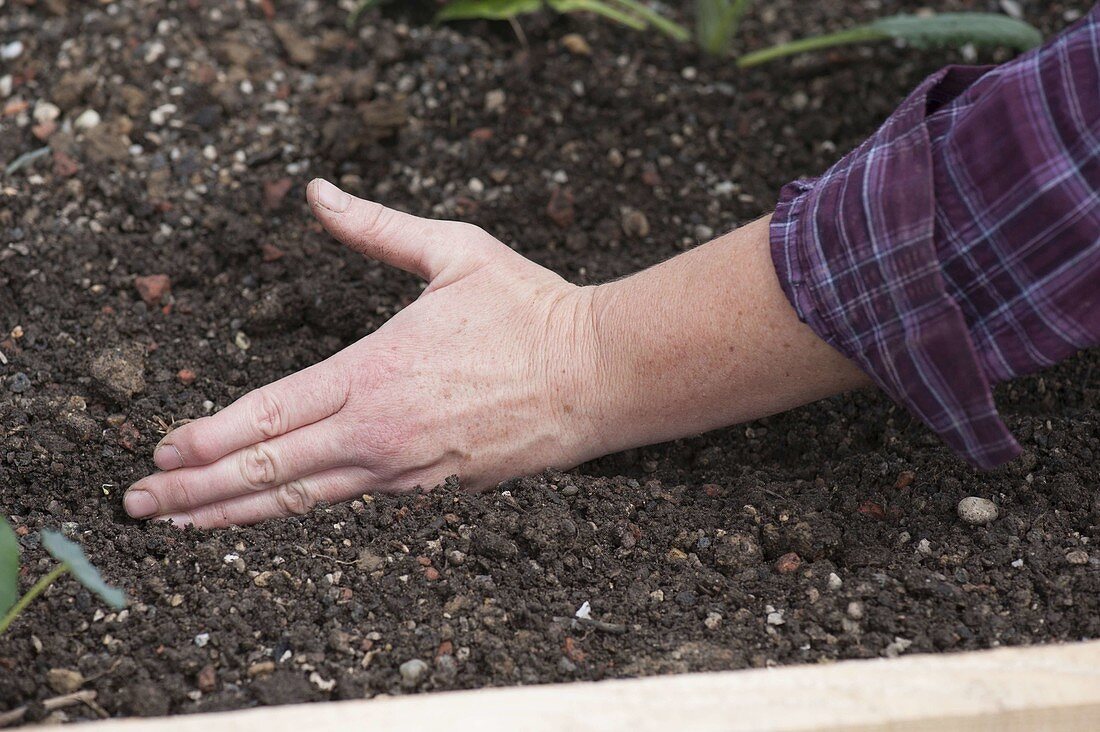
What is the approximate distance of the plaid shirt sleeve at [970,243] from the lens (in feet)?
3.39

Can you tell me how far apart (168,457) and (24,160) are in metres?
0.88

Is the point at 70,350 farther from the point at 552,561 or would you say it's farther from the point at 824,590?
the point at 824,590

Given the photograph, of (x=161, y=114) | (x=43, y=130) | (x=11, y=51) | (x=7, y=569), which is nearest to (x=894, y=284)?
(x=7, y=569)

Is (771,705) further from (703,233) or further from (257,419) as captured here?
(703,233)

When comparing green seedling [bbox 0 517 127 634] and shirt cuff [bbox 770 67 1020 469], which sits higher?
shirt cuff [bbox 770 67 1020 469]

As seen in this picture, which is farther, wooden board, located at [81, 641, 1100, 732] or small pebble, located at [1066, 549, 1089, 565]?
small pebble, located at [1066, 549, 1089, 565]

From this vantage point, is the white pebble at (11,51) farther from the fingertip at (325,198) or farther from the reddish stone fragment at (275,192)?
the fingertip at (325,198)

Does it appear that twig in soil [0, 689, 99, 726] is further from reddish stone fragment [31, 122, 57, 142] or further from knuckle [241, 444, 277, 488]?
reddish stone fragment [31, 122, 57, 142]

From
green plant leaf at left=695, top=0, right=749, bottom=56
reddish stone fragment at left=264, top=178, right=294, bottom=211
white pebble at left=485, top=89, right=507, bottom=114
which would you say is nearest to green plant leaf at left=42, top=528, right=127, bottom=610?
reddish stone fragment at left=264, top=178, right=294, bottom=211

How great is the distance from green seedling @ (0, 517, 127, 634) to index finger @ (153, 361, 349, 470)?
0.90 feet

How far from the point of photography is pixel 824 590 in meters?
1.23

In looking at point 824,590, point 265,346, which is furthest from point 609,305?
point 265,346

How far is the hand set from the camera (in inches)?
52.8

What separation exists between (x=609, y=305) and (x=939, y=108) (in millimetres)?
467
